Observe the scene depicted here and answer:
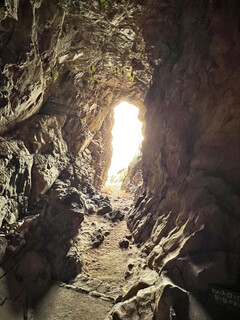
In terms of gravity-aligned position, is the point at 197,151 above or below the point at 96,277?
above

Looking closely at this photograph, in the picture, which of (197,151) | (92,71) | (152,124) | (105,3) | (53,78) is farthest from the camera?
(92,71)

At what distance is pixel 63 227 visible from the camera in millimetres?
8125

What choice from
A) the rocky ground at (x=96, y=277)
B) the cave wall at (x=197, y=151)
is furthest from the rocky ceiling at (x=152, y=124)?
the rocky ground at (x=96, y=277)

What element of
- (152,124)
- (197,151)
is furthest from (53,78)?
(197,151)

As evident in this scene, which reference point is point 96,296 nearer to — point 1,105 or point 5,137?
point 1,105

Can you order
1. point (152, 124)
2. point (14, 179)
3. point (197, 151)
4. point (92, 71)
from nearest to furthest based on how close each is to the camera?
point (197, 151) → point (14, 179) → point (152, 124) → point (92, 71)

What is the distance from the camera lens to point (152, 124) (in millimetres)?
11695

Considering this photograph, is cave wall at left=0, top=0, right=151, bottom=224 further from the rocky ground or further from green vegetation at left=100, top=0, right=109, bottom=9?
the rocky ground

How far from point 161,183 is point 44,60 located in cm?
814

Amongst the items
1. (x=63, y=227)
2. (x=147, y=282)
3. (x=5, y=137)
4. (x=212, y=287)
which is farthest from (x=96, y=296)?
(x=5, y=137)

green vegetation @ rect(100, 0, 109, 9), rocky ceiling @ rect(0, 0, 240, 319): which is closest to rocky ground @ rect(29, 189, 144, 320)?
rocky ceiling @ rect(0, 0, 240, 319)

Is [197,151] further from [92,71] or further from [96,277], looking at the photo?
[92,71]

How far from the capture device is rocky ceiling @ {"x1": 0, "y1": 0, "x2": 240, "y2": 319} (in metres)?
5.89

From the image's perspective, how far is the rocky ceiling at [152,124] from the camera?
5895mm
